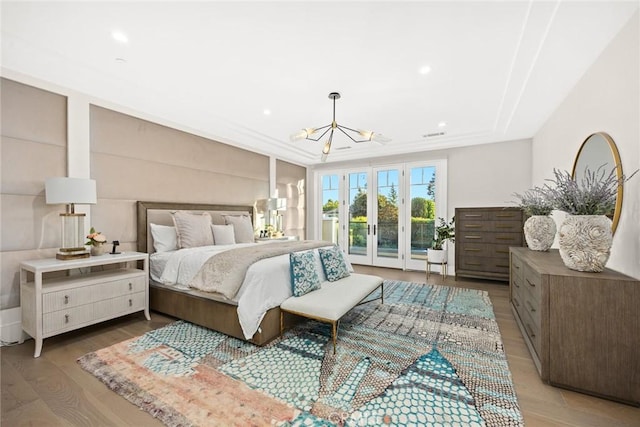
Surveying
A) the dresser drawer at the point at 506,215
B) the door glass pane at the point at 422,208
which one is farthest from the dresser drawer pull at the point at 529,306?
the door glass pane at the point at 422,208

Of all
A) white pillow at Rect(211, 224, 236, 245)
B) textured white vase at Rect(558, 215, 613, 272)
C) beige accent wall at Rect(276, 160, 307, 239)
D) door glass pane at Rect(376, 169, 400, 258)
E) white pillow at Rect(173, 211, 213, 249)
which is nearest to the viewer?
textured white vase at Rect(558, 215, 613, 272)

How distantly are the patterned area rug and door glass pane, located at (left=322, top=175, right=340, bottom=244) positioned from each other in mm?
3893

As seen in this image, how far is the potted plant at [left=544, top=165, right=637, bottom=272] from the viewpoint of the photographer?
1.83 m

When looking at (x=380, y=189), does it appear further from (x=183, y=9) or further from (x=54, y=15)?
(x=54, y=15)

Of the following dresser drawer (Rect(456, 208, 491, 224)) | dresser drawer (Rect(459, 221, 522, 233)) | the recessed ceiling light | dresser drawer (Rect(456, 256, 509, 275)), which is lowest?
dresser drawer (Rect(456, 256, 509, 275))

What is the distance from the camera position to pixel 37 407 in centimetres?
170

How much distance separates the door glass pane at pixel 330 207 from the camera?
6750 mm

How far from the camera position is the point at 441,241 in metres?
5.15

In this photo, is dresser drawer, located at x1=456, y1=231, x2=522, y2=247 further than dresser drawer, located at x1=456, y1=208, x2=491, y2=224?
No

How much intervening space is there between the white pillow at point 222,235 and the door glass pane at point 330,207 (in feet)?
10.2

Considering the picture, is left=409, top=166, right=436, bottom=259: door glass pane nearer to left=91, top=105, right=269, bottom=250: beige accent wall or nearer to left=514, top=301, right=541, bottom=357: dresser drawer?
left=514, top=301, right=541, bottom=357: dresser drawer

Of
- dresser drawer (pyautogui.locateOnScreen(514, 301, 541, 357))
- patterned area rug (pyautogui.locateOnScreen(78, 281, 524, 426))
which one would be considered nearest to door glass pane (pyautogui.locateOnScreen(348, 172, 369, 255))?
patterned area rug (pyautogui.locateOnScreen(78, 281, 524, 426))

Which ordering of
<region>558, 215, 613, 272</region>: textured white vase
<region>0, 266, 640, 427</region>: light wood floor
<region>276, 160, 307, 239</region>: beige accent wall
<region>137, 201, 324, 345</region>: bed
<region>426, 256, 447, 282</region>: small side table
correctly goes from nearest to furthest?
<region>0, 266, 640, 427</region>: light wood floor, <region>558, 215, 613, 272</region>: textured white vase, <region>137, 201, 324, 345</region>: bed, <region>426, 256, 447, 282</region>: small side table, <region>276, 160, 307, 239</region>: beige accent wall

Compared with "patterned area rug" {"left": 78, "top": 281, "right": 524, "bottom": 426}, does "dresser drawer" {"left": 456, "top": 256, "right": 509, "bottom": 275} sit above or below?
above
